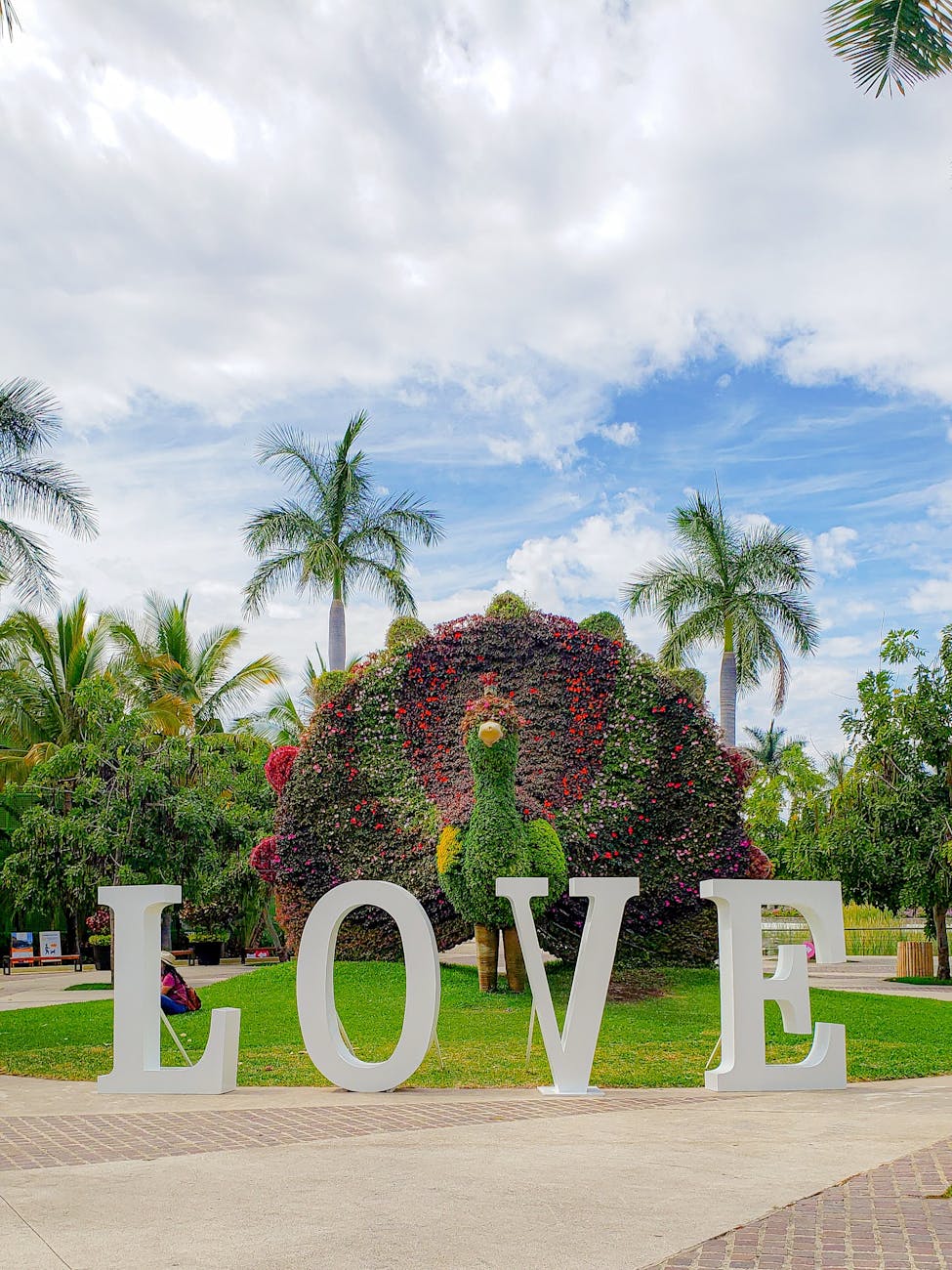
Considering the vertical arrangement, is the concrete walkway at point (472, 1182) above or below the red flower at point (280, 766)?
below

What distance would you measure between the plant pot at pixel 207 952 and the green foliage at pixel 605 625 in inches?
483

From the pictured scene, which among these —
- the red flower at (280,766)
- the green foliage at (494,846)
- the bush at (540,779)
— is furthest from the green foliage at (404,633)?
the green foliage at (494,846)

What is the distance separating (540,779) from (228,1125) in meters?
9.72

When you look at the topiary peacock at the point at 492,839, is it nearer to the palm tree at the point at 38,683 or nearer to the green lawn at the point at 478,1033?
the green lawn at the point at 478,1033

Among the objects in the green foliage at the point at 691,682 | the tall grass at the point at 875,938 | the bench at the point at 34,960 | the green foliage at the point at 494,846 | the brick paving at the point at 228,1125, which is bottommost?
the tall grass at the point at 875,938

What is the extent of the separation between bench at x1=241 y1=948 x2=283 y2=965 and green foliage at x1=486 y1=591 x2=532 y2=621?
35.1 feet

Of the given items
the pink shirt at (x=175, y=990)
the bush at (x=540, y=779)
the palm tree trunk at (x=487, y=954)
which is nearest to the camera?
the pink shirt at (x=175, y=990)

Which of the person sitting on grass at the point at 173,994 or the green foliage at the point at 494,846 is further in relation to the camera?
→ the person sitting on grass at the point at 173,994

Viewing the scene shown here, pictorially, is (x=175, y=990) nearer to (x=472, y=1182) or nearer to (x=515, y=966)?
(x=515, y=966)

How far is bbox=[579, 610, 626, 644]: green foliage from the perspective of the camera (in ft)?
61.0

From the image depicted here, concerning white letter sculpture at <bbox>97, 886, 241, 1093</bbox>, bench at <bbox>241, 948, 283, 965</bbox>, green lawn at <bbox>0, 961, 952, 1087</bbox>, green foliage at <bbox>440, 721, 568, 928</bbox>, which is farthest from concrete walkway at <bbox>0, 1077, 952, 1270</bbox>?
bench at <bbox>241, 948, 283, 965</bbox>

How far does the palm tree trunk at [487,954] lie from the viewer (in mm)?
15906

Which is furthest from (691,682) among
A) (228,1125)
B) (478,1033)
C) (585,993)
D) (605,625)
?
(228,1125)

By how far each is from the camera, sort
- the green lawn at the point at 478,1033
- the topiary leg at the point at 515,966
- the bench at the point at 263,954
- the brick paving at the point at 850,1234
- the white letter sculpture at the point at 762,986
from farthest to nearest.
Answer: the bench at the point at 263,954 → the topiary leg at the point at 515,966 → the green lawn at the point at 478,1033 → the white letter sculpture at the point at 762,986 → the brick paving at the point at 850,1234
